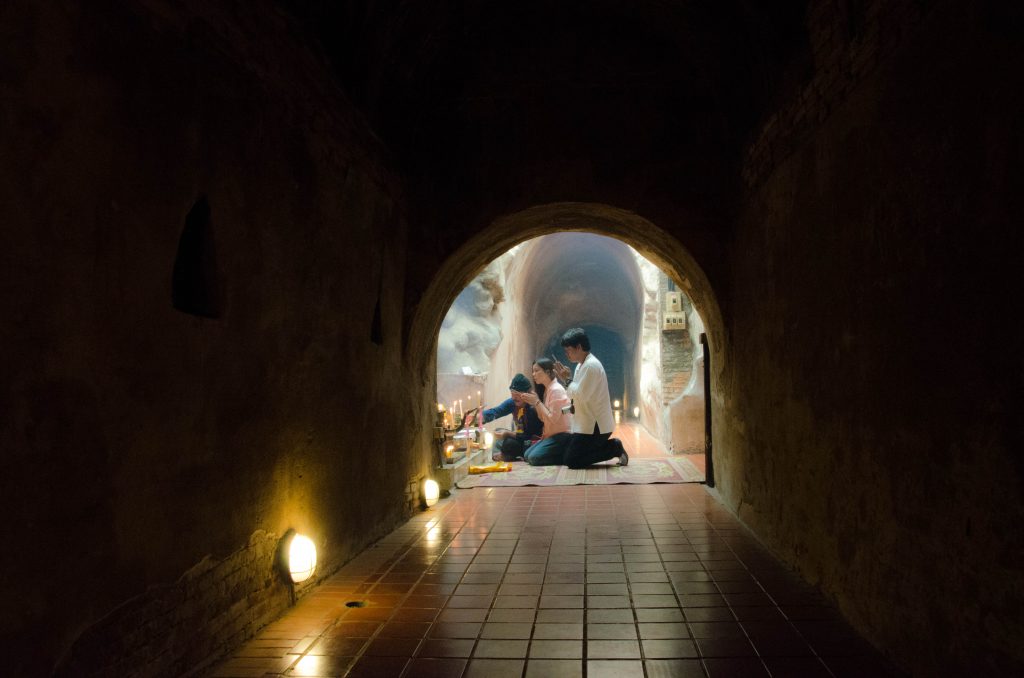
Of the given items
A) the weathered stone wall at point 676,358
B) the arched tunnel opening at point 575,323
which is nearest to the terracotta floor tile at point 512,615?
the arched tunnel opening at point 575,323

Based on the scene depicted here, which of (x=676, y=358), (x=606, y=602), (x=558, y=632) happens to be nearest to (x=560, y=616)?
(x=558, y=632)

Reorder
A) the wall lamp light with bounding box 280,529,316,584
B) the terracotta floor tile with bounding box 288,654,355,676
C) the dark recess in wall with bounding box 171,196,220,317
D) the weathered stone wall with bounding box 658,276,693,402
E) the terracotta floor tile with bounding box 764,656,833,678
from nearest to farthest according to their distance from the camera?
the terracotta floor tile with bounding box 764,656,833,678
the terracotta floor tile with bounding box 288,654,355,676
the dark recess in wall with bounding box 171,196,220,317
the wall lamp light with bounding box 280,529,316,584
the weathered stone wall with bounding box 658,276,693,402

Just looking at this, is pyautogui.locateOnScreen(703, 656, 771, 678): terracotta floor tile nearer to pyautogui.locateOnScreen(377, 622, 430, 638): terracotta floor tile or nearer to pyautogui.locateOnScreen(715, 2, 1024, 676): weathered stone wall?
pyautogui.locateOnScreen(715, 2, 1024, 676): weathered stone wall

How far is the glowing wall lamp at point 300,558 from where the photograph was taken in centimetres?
388

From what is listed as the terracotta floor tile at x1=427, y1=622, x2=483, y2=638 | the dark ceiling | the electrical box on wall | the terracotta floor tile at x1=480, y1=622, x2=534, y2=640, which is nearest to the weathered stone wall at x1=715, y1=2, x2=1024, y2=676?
the terracotta floor tile at x1=480, y1=622, x2=534, y2=640

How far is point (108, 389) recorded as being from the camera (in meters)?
2.50

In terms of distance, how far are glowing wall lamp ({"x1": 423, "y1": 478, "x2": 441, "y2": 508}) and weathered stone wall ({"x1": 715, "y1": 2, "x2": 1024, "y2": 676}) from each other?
3.22 meters

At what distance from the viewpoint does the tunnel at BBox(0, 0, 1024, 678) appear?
2.29 metres

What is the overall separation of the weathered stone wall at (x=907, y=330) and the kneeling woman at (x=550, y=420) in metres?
5.12

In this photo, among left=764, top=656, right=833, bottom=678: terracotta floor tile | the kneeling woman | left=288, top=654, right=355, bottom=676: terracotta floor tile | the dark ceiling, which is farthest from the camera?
the kneeling woman

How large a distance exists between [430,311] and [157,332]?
13.7 feet

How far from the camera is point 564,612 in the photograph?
3.83m

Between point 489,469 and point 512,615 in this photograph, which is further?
point 489,469

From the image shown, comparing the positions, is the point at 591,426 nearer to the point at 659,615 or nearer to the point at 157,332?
the point at 659,615
